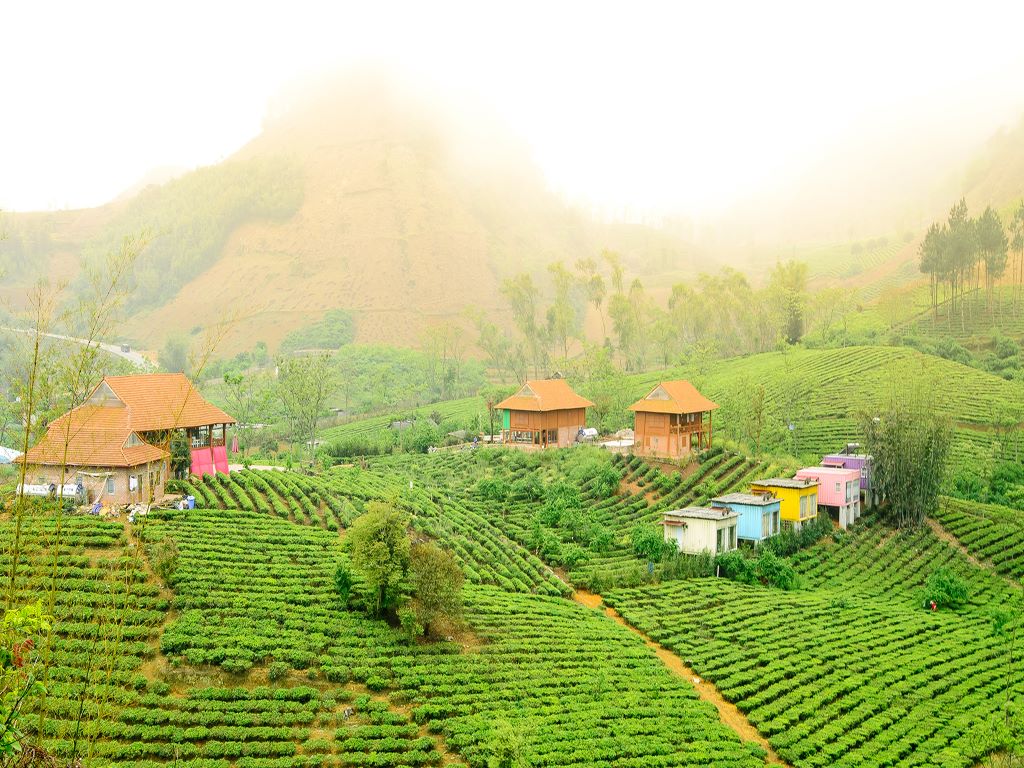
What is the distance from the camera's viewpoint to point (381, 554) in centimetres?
2517

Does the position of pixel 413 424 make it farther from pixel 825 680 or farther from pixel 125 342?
pixel 125 342

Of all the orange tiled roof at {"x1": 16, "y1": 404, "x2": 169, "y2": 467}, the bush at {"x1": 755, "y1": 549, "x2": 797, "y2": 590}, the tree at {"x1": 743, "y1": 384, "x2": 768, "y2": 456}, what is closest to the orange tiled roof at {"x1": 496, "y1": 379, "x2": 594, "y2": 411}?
the tree at {"x1": 743, "y1": 384, "x2": 768, "y2": 456}

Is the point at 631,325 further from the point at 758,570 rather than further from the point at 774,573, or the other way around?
the point at 774,573

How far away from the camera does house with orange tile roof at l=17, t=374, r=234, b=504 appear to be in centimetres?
2991

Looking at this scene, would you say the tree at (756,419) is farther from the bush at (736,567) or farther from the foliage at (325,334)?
the foliage at (325,334)

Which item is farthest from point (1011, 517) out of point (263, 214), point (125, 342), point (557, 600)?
point (263, 214)

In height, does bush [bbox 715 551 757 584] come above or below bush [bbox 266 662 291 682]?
below

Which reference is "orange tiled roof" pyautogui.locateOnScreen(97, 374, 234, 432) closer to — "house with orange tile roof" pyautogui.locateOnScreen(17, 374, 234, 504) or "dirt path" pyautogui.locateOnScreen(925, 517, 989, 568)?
"house with orange tile roof" pyautogui.locateOnScreen(17, 374, 234, 504)

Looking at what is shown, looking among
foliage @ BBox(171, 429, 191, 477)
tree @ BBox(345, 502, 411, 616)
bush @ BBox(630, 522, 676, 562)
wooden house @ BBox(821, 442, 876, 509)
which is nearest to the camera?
tree @ BBox(345, 502, 411, 616)

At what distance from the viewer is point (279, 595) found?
25406 millimetres

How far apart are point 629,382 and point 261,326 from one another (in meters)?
58.5

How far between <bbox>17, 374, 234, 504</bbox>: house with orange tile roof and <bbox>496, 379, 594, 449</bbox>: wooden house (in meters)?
19.1

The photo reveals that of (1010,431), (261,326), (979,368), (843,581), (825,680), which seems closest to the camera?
(825,680)

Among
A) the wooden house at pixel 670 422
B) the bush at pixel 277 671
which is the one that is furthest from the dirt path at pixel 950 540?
the bush at pixel 277 671
